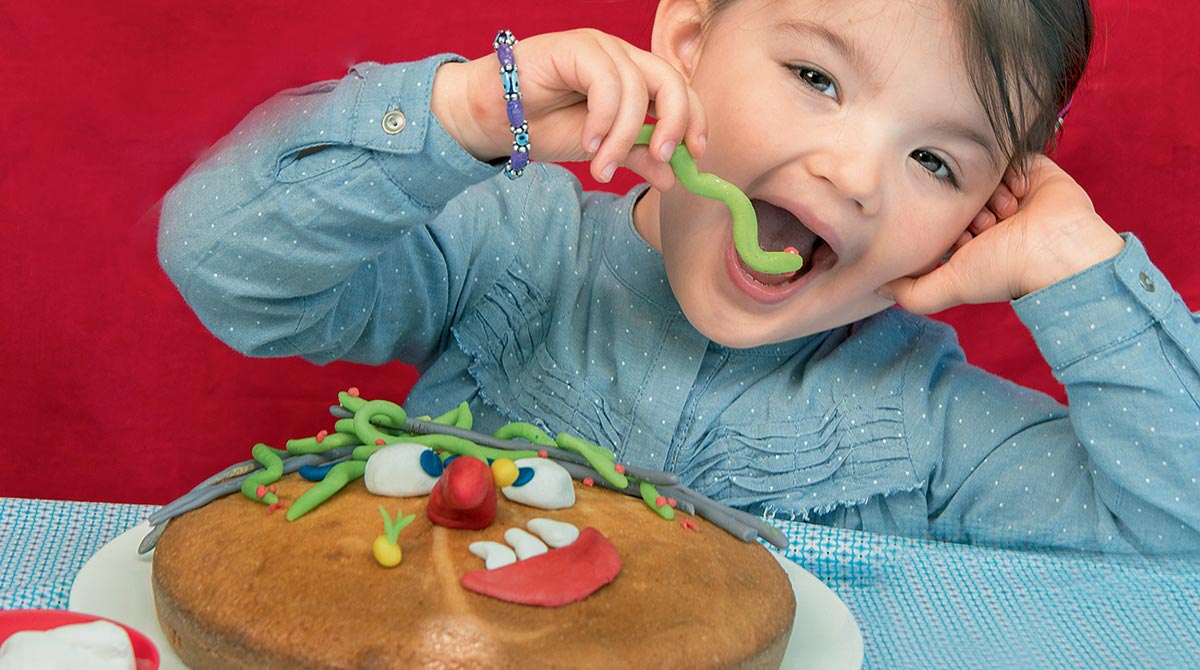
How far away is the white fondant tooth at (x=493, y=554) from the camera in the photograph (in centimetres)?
56

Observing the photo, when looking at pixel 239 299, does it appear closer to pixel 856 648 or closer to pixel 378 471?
pixel 378 471

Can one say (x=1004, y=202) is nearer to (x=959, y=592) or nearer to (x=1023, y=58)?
(x=1023, y=58)

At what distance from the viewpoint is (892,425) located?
101 cm

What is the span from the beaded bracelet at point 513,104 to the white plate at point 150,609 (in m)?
0.30

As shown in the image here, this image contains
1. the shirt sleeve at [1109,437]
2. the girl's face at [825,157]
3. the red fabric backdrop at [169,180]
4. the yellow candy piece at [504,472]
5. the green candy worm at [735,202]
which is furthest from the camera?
the red fabric backdrop at [169,180]

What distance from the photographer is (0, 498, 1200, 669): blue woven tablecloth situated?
720 millimetres

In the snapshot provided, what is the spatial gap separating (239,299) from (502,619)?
43 cm

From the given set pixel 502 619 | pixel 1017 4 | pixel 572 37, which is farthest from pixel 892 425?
pixel 502 619

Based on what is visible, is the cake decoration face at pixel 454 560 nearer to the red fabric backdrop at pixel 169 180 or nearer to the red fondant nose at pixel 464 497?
the red fondant nose at pixel 464 497

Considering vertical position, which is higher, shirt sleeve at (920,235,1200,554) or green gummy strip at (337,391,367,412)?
green gummy strip at (337,391,367,412)

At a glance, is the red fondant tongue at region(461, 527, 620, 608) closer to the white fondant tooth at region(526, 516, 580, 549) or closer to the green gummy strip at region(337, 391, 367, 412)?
the white fondant tooth at region(526, 516, 580, 549)

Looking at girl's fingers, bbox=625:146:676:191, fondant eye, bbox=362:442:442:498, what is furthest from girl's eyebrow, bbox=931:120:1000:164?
fondant eye, bbox=362:442:442:498

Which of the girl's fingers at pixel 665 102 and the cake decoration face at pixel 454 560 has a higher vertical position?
the girl's fingers at pixel 665 102

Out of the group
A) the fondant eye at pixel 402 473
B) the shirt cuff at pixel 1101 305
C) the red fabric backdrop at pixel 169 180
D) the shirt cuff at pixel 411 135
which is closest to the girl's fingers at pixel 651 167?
the shirt cuff at pixel 411 135
